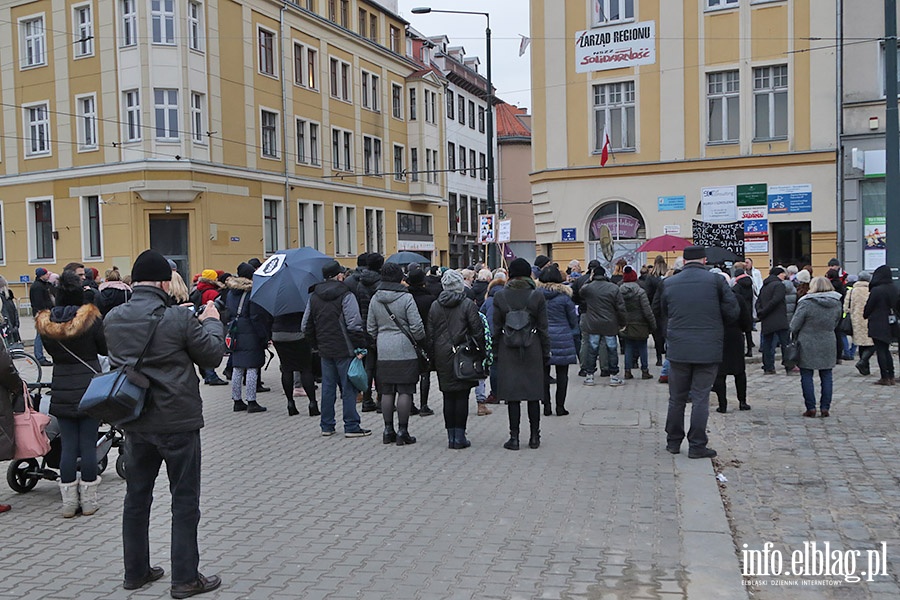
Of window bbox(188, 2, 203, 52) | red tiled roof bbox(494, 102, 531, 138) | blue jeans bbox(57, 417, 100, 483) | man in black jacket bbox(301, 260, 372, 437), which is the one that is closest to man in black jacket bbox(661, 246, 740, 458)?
man in black jacket bbox(301, 260, 372, 437)

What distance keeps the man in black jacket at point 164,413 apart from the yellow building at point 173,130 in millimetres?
30224

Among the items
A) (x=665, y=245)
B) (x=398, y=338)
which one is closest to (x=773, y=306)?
(x=665, y=245)

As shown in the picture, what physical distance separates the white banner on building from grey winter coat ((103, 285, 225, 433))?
22048mm

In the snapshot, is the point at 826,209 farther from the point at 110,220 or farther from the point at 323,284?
the point at 110,220

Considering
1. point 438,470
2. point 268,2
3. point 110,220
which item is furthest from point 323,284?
point 268,2

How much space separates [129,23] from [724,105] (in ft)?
74.4

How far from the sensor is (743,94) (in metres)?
Answer: 24.2

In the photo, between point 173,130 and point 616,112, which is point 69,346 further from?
point 173,130

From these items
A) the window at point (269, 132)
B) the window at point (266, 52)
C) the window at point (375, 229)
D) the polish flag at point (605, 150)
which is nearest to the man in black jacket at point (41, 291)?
the polish flag at point (605, 150)

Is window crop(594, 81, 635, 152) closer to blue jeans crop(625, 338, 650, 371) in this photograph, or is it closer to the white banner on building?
the white banner on building

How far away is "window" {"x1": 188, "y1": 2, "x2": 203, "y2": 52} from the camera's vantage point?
113 feet

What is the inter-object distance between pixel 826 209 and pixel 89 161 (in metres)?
27.3

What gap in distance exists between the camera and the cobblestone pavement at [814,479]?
559 cm

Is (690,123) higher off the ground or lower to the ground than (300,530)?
higher
